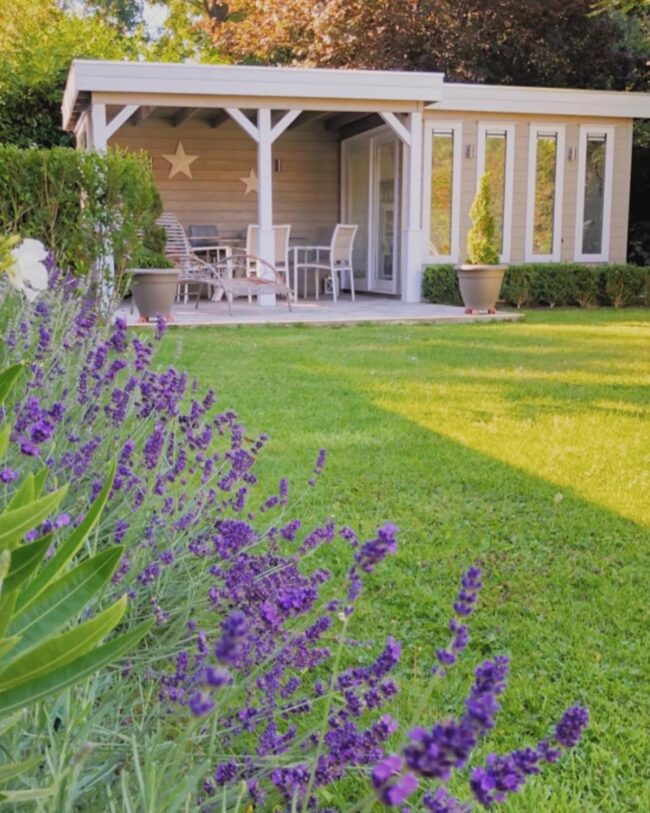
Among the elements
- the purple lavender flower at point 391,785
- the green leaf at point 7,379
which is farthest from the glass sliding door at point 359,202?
the purple lavender flower at point 391,785

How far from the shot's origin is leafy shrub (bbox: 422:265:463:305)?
463 inches

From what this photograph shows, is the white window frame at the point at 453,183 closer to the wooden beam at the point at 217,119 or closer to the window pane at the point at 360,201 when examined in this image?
the window pane at the point at 360,201

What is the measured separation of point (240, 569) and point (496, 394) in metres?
4.34

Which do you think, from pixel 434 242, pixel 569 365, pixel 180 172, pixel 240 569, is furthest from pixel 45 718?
pixel 180 172

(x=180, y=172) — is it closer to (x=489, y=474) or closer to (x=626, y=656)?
(x=489, y=474)

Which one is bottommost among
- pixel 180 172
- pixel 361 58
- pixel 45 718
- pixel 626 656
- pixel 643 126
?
pixel 626 656

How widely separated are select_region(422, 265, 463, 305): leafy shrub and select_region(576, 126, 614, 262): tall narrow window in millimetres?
3011

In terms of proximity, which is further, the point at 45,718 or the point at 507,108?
the point at 507,108

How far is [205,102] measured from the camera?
1080 centimetres

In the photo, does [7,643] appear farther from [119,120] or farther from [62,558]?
[119,120]

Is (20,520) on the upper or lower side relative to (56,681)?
upper

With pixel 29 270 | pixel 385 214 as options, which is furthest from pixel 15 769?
pixel 385 214

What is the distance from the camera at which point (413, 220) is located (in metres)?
11.8

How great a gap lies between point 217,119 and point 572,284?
6.19 m
